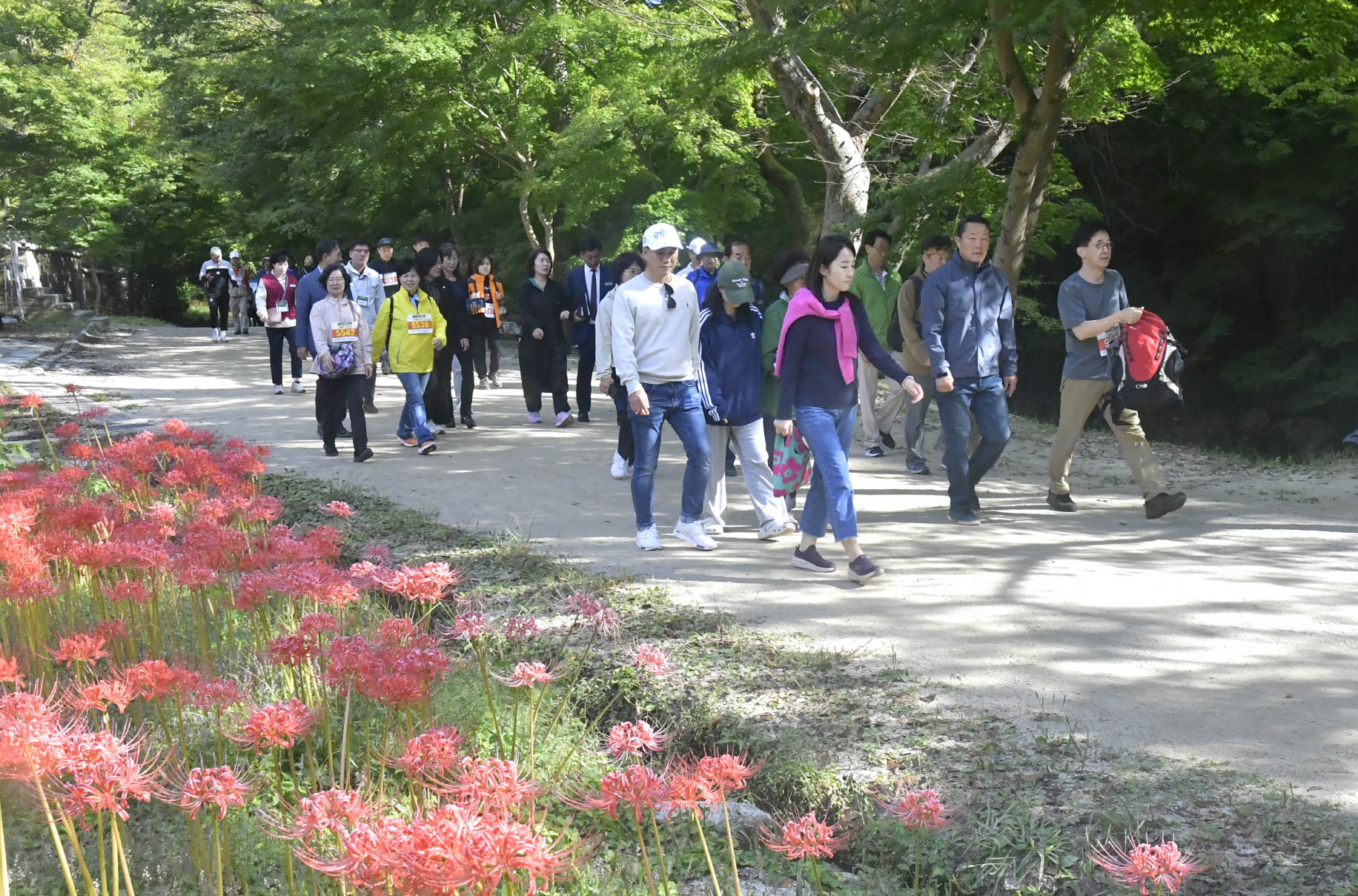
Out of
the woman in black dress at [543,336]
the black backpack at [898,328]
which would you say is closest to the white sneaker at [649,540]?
the black backpack at [898,328]

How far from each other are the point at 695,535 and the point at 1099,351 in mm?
3020

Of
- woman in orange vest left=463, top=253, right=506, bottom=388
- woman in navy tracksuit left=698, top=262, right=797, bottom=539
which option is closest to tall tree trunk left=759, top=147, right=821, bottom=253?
woman in orange vest left=463, top=253, right=506, bottom=388

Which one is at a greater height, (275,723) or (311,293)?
(311,293)

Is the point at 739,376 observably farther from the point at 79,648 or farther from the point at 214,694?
the point at 79,648

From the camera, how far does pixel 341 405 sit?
11.3 metres

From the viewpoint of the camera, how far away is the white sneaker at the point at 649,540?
7688 mm

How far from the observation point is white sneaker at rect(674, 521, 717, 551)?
773 centimetres

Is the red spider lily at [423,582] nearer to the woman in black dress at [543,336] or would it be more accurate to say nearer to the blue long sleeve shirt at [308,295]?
the blue long sleeve shirt at [308,295]

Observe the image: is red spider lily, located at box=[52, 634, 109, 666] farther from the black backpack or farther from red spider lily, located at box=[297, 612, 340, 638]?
the black backpack

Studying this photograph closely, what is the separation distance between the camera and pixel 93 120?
27422 millimetres

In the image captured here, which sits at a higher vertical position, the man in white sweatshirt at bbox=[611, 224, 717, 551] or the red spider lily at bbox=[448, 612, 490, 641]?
the man in white sweatshirt at bbox=[611, 224, 717, 551]

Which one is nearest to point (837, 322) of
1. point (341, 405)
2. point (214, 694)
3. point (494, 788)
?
point (214, 694)

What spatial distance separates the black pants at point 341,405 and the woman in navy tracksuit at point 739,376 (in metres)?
4.16

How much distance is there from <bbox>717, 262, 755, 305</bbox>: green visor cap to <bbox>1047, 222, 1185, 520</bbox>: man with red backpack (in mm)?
2133
